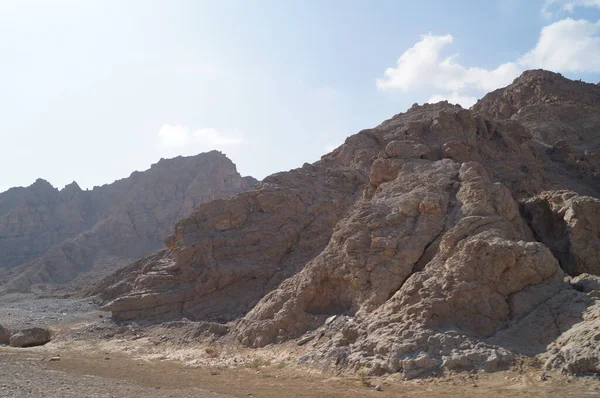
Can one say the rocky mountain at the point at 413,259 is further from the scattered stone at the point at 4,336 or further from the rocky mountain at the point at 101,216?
the rocky mountain at the point at 101,216

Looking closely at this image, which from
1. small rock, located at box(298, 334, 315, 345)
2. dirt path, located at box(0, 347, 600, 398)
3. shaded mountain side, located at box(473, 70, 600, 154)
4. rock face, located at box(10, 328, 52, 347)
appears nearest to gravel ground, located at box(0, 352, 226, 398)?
dirt path, located at box(0, 347, 600, 398)

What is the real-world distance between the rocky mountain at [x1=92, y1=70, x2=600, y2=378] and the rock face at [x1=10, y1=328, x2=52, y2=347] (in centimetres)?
359

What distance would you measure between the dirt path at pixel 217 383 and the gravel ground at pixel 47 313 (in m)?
11.4

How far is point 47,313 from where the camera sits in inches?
1303

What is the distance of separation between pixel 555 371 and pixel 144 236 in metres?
73.8

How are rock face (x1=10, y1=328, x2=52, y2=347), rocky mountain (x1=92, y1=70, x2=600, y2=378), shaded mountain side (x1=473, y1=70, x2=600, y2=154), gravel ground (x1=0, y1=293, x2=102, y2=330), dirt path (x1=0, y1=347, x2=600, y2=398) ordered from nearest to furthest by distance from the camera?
dirt path (x1=0, y1=347, x2=600, y2=398) < rocky mountain (x1=92, y1=70, x2=600, y2=378) < rock face (x1=10, y1=328, x2=52, y2=347) < gravel ground (x1=0, y1=293, x2=102, y2=330) < shaded mountain side (x1=473, y1=70, x2=600, y2=154)

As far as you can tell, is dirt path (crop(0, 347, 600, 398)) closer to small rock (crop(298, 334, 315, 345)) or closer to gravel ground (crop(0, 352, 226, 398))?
gravel ground (crop(0, 352, 226, 398))

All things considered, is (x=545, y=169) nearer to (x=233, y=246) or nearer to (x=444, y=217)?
(x=444, y=217)

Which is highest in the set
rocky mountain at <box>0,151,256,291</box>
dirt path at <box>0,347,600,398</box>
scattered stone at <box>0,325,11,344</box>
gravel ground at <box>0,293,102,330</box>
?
rocky mountain at <box>0,151,256,291</box>

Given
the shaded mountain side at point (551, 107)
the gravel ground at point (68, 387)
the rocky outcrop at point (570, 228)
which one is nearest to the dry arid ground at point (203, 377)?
the gravel ground at point (68, 387)

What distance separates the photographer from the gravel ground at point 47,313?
29047 mm

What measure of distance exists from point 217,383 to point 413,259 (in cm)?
720

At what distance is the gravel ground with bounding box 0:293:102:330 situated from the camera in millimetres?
29047

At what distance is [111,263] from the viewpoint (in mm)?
70875
